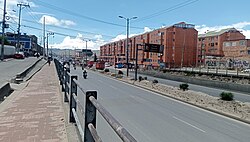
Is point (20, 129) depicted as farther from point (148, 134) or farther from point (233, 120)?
point (233, 120)

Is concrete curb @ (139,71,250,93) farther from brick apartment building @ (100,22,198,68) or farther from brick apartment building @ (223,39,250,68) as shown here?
brick apartment building @ (223,39,250,68)

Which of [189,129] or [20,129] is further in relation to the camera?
[189,129]

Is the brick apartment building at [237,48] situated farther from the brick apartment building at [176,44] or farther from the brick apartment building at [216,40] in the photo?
the brick apartment building at [176,44]

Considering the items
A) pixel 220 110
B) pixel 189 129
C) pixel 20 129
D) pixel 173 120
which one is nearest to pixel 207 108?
pixel 220 110

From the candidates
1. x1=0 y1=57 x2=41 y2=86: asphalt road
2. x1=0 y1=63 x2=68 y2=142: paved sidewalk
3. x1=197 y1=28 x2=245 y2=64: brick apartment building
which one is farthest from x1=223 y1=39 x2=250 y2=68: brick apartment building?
x1=0 y1=63 x2=68 y2=142: paved sidewalk

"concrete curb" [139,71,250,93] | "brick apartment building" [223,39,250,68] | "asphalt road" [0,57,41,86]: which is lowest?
"concrete curb" [139,71,250,93]

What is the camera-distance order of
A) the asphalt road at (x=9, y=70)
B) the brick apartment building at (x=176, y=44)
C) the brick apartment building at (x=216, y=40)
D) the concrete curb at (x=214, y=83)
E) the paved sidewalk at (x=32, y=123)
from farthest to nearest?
the brick apartment building at (x=216, y=40)
the brick apartment building at (x=176, y=44)
the concrete curb at (x=214, y=83)
the asphalt road at (x=9, y=70)
the paved sidewalk at (x=32, y=123)

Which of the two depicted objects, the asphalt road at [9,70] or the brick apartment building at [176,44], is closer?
the asphalt road at [9,70]

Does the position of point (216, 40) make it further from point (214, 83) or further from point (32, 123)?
point (32, 123)

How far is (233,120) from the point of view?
13867 millimetres

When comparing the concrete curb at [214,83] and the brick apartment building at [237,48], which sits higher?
the brick apartment building at [237,48]

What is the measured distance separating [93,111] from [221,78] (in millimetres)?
38521

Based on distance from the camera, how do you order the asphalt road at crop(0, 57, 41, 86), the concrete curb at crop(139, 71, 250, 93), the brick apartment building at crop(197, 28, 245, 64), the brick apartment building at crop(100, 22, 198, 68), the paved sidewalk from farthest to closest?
the brick apartment building at crop(197, 28, 245, 64)
the brick apartment building at crop(100, 22, 198, 68)
the concrete curb at crop(139, 71, 250, 93)
the asphalt road at crop(0, 57, 41, 86)
the paved sidewalk

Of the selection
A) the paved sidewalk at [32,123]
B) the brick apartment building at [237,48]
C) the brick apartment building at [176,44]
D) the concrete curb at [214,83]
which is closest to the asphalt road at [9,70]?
the paved sidewalk at [32,123]
